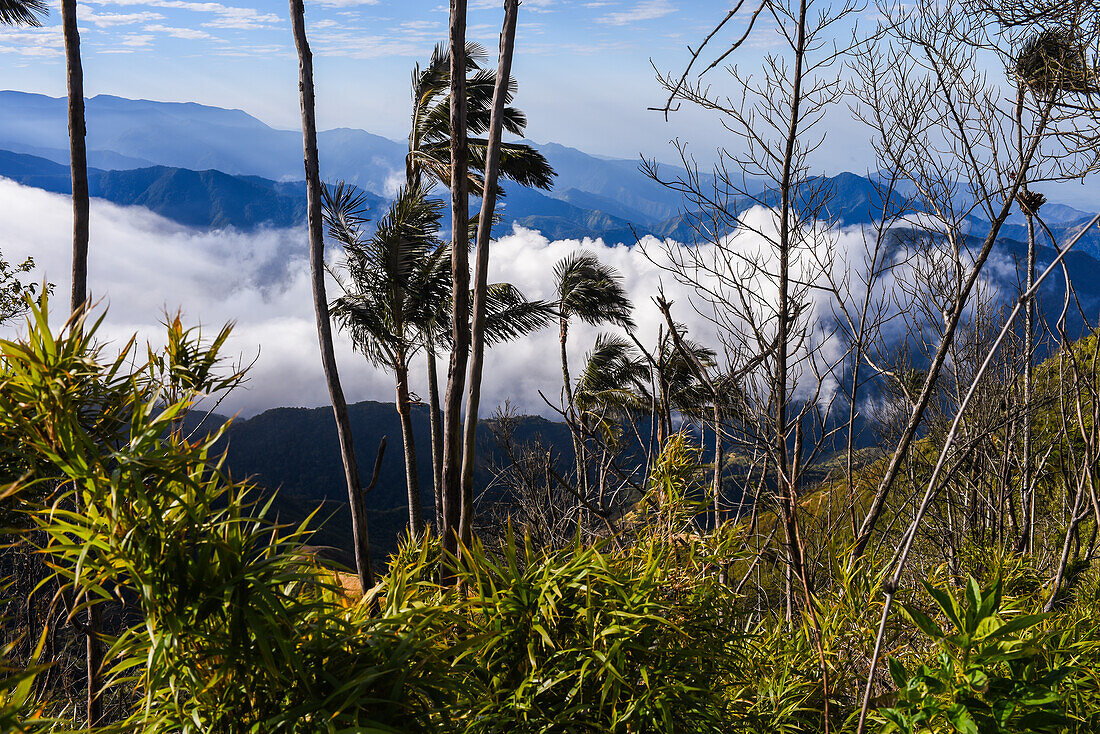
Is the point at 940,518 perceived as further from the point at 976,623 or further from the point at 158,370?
the point at 158,370

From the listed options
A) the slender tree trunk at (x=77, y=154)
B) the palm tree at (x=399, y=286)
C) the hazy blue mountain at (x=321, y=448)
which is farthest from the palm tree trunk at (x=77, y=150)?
the hazy blue mountain at (x=321, y=448)

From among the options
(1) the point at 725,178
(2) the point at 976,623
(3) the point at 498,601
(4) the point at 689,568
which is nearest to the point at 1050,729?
(2) the point at 976,623

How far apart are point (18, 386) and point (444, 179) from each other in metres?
8.43

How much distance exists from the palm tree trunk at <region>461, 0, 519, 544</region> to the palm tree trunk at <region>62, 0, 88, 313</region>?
3.97m

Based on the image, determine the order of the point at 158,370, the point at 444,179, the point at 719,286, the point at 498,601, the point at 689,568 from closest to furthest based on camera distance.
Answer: the point at 158,370, the point at 498,601, the point at 689,568, the point at 719,286, the point at 444,179

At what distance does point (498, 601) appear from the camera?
1.83 metres

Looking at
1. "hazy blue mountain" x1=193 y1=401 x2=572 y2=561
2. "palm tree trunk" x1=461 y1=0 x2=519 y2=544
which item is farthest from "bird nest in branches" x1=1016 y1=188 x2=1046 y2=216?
"hazy blue mountain" x1=193 y1=401 x2=572 y2=561

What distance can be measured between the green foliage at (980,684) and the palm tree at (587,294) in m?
13.4

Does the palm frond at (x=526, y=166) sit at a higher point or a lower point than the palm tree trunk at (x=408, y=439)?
higher

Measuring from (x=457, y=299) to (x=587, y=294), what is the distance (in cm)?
1089

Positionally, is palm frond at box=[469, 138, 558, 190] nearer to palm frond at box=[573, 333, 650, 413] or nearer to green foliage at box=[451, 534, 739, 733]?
palm frond at box=[573, 333, 650, 413]

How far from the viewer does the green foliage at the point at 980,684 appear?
143cm

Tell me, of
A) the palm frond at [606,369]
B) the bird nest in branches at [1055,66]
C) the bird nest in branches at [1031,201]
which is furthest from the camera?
the palm frond at [606,369]

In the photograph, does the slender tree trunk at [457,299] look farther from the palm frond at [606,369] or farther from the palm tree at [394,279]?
the palm frond at [606,369]
